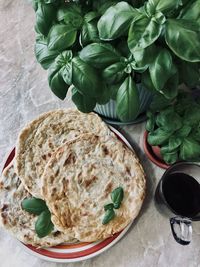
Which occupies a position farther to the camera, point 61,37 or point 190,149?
point 190,149

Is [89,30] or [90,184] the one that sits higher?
[89,30]

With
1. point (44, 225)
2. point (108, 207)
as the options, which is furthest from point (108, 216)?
point (44, 225)

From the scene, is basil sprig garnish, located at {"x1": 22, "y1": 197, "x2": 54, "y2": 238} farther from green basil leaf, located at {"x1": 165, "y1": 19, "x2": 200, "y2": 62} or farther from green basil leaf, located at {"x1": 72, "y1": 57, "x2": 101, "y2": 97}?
green basil leaf, located at {"x1": 165, "y1": 19, "x2": 200, "y2": 62}

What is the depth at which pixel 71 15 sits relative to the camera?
2.31 feet

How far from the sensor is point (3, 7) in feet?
3.88

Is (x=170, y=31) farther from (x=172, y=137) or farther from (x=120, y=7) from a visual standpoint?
(x=172, y=137)

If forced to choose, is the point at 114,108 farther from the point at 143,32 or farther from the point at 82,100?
the point at 143,32

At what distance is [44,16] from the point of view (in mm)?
713

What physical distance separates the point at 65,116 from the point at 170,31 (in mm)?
419

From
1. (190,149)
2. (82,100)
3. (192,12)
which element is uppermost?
(192,12)

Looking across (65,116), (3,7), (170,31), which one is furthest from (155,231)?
(3,7)

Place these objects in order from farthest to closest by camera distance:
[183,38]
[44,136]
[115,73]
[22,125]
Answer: [22,125], [44,136], [115,73], [183,38]

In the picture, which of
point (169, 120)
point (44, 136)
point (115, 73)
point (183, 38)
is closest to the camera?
point (183, 38)

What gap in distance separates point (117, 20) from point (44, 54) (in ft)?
0.66
